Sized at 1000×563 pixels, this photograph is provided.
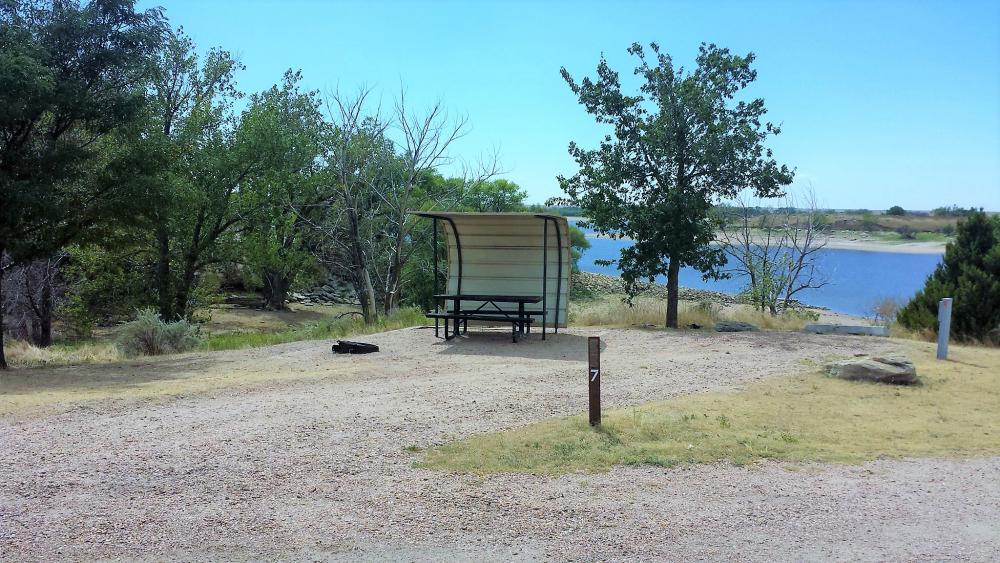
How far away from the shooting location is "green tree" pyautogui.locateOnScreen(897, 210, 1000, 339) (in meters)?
14.7

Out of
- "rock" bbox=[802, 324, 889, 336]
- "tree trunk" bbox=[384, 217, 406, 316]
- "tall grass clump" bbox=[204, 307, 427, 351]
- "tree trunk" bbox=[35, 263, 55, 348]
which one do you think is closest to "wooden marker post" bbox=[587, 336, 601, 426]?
"tall grass clump" bbox=[204, 307, 427, 351]

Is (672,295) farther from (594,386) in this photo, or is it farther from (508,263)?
(594,386)

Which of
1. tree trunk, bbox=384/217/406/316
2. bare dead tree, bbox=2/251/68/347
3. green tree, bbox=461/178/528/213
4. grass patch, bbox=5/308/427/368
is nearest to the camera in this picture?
grass patch, bbox=5/308/427/368

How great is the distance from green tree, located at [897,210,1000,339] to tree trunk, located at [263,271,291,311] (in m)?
26.3

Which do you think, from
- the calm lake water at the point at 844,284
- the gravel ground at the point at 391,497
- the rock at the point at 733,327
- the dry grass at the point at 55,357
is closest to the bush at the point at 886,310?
the calm lake water at the point at 844,284

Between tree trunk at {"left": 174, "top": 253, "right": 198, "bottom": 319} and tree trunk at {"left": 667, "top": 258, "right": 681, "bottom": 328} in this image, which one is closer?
tree trunk at {"left": 667, "top": 258, "right": 681, "bottom": 328}

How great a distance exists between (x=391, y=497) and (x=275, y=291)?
3202 cm

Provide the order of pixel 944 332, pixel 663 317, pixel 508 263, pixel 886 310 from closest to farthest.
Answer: pixel 944 332 → pixel 508 263 → pixel 663 317 → pixel 886 310

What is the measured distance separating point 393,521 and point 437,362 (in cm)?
672

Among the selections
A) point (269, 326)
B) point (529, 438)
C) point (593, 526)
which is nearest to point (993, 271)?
point (529, 438)

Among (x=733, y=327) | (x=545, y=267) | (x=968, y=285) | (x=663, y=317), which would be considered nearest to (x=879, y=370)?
(x=733, y=327)

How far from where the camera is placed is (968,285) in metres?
14.9

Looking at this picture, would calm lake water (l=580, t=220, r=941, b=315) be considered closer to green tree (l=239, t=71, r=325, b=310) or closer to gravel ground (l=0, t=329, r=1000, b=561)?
→ green tree (l=239, t=71, r=325, b=310)

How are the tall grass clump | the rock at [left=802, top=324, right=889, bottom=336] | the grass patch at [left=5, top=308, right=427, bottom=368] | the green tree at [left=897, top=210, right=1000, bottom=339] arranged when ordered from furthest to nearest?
the tall grass clump → the rock at [left=802, top=324, right=889, bottom=336] → the green tree at [left=897, top=210, right=1000, bottom=339] → the grass patch at [left=5, top=308, right=427, bottom=368]
